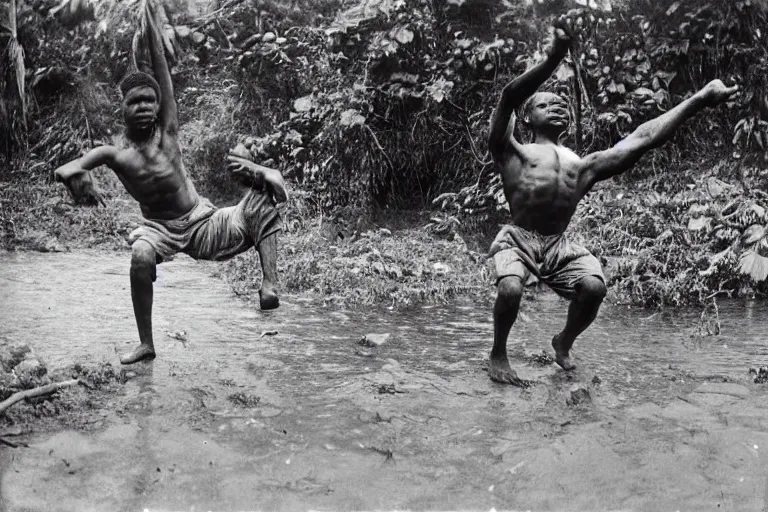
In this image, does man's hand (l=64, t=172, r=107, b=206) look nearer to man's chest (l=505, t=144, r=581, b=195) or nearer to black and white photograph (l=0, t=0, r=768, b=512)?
black and white photograph (l=0, t=0, r=768, b=512)

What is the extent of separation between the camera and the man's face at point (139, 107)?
14.2 feet

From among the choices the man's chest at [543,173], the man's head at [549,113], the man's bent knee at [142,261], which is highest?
the man's head at [549,113]

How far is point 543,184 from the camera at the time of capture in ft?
13.4

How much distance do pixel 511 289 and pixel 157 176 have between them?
2150mm

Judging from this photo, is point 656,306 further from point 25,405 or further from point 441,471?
point 25,405

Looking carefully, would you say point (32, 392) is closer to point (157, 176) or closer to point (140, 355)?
point (140, 355)

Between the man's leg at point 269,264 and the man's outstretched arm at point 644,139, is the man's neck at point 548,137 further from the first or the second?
the man's leg at point 269,264

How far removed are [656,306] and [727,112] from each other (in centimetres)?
310

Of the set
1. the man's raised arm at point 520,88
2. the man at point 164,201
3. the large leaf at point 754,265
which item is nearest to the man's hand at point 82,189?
the man at point 164,201

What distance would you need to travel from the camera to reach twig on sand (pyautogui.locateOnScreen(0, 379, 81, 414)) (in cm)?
313

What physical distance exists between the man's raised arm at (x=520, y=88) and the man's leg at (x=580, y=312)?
83 cm

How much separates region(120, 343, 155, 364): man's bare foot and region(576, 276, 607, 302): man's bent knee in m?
2.43

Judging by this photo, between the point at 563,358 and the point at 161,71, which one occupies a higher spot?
the point at 161,71

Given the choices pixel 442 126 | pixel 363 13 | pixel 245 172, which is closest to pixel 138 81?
pixel 245 172
